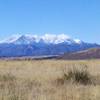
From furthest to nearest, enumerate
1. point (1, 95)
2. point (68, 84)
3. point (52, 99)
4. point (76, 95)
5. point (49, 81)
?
point (49, 81) → point (68, 84) → point (76, 95) → point (52, 99) → point (1, 95)

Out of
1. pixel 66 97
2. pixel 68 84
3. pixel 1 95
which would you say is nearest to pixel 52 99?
pixel 66 97

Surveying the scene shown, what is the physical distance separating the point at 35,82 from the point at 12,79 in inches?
42.5

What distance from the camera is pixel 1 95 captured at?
10.2 metres

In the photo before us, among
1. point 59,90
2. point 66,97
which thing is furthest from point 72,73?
point 66,97

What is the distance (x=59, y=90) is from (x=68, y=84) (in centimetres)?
171

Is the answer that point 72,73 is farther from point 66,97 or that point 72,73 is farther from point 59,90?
point 66,97


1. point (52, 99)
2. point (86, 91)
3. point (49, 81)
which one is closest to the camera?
point (52, 99)

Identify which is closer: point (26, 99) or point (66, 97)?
point (26, 99)

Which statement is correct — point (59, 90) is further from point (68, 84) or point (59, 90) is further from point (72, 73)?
point (72, 73)

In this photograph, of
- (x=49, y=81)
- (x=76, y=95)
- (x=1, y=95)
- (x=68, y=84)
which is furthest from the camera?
(x=49, y=81)

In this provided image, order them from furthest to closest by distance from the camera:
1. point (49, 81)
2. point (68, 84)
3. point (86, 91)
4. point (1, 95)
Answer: point (49, 81), point (68, 84), point (86, 91), point (1, 95)

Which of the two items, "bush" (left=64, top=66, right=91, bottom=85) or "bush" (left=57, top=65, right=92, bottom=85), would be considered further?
"bush" (left=64, top=66, right=91, bottom=85)

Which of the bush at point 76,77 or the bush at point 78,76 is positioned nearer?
the bush at point 76,77

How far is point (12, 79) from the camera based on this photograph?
15672mm
